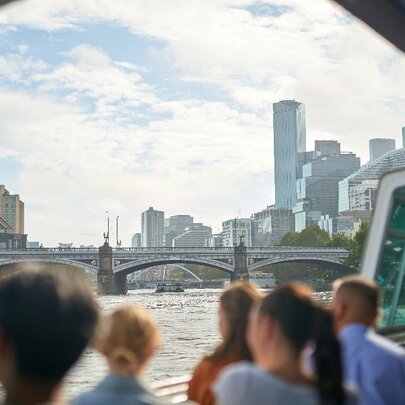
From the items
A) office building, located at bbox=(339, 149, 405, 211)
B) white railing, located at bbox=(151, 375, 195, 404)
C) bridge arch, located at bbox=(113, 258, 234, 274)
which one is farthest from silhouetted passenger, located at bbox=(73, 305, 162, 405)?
office building, located at bbox=(339, 149, 405, 211)

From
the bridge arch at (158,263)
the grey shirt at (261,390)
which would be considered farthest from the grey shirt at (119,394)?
the bridge arch at (158,263)

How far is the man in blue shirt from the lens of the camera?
2.84 meters

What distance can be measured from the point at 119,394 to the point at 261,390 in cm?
39

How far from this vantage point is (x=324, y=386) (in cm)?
223

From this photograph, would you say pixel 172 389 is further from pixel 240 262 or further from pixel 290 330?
pixel 240 262

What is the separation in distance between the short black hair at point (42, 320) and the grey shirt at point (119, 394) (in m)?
0.53

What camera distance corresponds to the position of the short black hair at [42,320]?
4.95 feet

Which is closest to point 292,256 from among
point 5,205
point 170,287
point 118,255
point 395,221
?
point 118,255

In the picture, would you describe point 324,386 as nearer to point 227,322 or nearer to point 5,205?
point 227,322

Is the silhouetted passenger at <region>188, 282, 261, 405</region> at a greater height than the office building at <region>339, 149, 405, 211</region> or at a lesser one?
lesser

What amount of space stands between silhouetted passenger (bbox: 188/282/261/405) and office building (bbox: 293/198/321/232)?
17669 centimetres

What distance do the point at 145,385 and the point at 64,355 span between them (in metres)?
0.68

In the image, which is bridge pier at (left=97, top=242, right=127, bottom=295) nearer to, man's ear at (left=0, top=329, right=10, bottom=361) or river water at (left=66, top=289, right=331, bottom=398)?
river water at (left=66, top=289, right=331, bottom=398)

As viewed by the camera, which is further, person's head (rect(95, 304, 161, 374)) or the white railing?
the white railing
